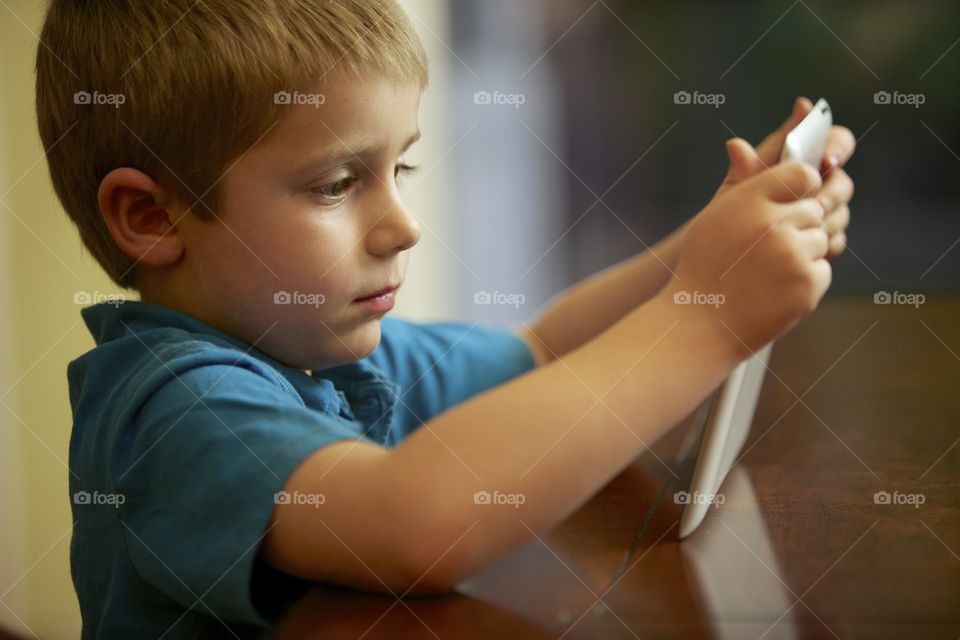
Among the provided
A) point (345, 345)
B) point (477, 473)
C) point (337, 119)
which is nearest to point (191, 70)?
point (337, 119)

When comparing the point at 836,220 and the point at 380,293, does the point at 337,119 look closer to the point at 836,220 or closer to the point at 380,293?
the point at 380,293

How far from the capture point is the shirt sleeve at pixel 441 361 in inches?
39.5

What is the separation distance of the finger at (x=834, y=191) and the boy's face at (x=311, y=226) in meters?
0.30

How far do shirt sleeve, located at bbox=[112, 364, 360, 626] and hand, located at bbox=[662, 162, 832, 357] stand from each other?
0.74 ft

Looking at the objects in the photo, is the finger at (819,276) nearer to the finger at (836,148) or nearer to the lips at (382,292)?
the finger at (836,148)

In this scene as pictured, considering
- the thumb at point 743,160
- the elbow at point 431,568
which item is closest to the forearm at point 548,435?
the elbow at point 431,568

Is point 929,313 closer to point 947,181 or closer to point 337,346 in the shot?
point 337,346

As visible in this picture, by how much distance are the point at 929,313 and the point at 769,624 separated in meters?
0.93

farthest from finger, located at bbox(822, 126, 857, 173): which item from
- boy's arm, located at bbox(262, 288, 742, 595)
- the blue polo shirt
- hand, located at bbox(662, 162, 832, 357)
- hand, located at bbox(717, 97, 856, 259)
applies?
the blue polo shirt

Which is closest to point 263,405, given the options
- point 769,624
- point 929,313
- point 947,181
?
point 769,624

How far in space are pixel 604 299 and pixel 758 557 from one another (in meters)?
0.52

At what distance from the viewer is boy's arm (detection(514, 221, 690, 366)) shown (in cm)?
98

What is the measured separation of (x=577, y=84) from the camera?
3.16m

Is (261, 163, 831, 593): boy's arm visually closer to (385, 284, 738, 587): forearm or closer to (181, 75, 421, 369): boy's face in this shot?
(385, 284, 738, 587): forearm
